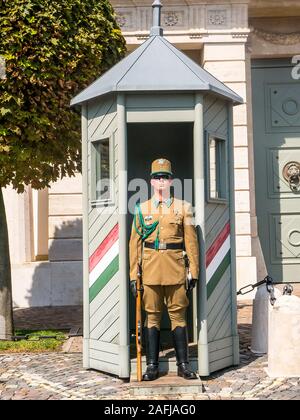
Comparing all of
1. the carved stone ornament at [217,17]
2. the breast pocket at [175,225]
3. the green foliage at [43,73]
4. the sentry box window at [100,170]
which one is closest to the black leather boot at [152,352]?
the breast pocket at [175,225]

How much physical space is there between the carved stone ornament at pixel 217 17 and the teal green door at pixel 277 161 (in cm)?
130

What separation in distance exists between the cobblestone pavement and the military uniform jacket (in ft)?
3.08

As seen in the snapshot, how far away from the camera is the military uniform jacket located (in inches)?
222

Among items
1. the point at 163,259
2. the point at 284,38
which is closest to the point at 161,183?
the point at 163,259

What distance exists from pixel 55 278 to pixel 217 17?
17.5ft

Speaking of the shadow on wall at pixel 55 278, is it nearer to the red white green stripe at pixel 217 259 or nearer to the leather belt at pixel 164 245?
the red white green stripe at pixel 217 259

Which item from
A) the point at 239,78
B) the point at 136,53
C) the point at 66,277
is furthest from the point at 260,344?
the point at 239,78

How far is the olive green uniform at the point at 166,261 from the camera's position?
18.5 feet

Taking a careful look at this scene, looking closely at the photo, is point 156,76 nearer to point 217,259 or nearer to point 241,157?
point 217,259

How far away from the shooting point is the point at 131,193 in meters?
6.67

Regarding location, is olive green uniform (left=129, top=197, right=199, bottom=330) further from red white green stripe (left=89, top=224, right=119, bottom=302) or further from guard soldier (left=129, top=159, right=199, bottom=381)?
red white green stripe (left=89, top=224, right=119, bottom=302)

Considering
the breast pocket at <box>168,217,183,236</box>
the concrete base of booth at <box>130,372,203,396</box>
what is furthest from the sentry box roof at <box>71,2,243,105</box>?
→ the concrete base of booth at <box>130,372,203,396</box>
